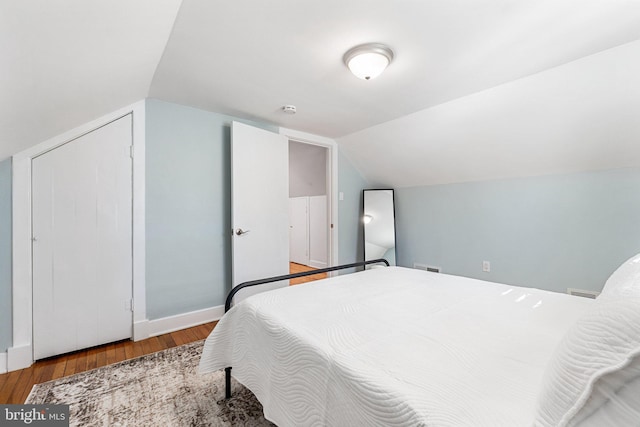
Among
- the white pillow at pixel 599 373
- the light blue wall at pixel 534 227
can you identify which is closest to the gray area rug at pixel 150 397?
the white pillow at pixel 599 373

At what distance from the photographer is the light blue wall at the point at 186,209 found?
253 cm

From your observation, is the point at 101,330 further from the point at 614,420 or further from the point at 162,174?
the point at 614,420

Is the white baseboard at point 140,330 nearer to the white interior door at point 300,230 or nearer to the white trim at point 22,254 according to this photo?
the white trim at point 22,254

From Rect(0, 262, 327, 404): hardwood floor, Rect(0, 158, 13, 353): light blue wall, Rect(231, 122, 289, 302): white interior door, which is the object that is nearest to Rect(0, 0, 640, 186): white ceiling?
Rect(0, 158, 13, 353): light blue wall

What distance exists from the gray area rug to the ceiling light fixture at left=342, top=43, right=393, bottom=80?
220 cm

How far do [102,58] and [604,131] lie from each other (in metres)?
3.59

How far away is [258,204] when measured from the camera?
3006mm

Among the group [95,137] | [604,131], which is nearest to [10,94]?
[95,137]

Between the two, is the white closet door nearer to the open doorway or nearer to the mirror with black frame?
the open doorway

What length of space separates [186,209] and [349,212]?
2.32 metres

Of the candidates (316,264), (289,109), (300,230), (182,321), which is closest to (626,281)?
(289,109)

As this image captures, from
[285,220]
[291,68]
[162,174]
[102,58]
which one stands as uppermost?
[291,68]

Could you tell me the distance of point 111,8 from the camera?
1210 mm

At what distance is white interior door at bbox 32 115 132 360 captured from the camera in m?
2.09
